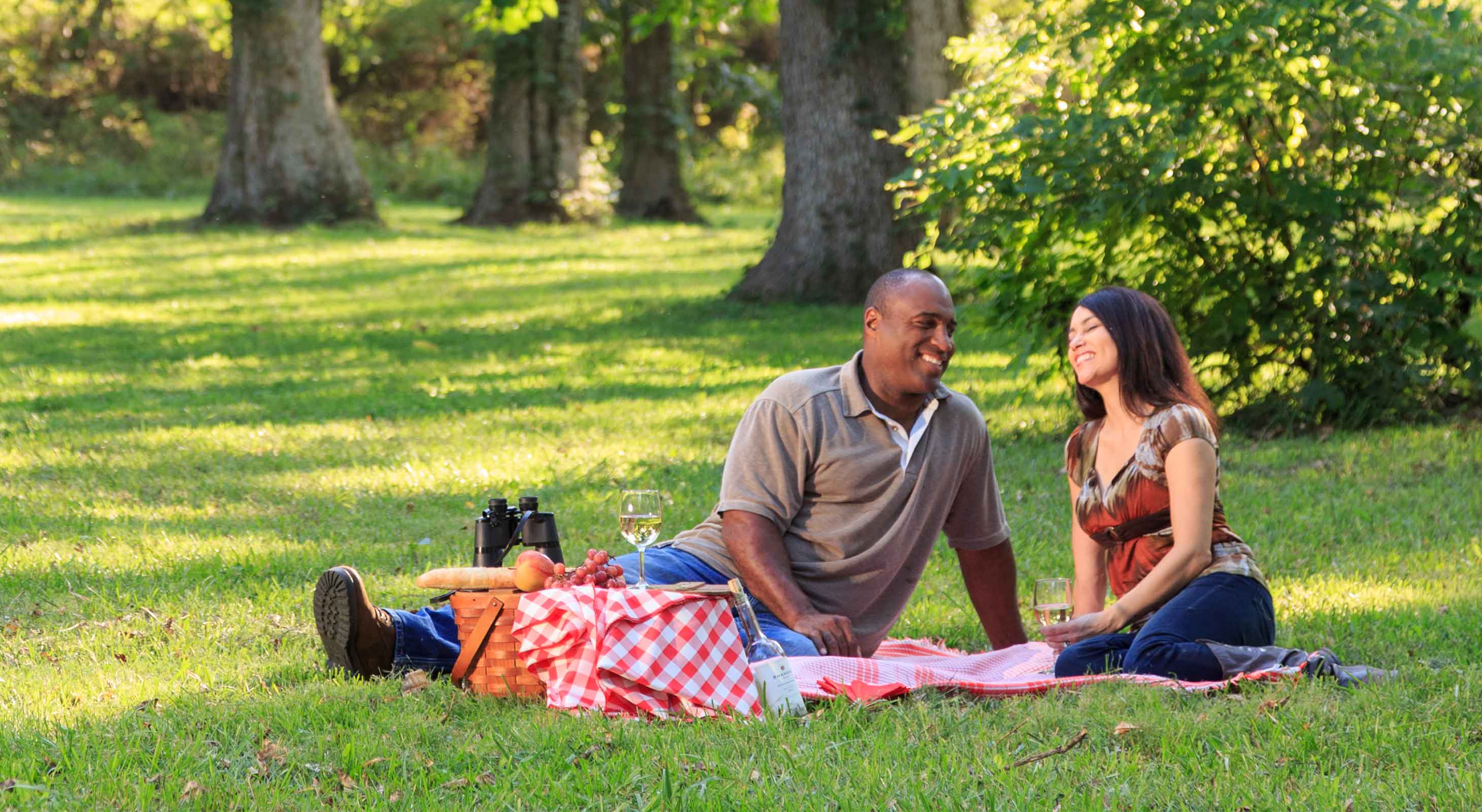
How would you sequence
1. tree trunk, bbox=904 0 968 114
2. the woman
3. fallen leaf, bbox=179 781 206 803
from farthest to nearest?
1. tree trunk, bbox=904 0 968 114
2. the woman
3. fallen leaf, bbox=179 781 206 803

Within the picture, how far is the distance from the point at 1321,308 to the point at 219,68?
3659 centimetres

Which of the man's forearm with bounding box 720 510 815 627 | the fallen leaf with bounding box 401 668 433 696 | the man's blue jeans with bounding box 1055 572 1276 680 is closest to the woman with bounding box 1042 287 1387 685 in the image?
the man's blue jeans with bounding box 1055 572 1276 680

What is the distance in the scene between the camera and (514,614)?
4.82m

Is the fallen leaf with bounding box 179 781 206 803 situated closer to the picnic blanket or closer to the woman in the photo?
the picnic blanket

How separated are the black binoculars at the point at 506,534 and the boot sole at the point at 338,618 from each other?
0.46 m

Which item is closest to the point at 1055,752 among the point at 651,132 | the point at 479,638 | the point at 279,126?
the point at 479,638

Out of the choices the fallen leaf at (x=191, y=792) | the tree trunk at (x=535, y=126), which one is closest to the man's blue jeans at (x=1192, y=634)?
the fallen leaf at (x=191, y=792)

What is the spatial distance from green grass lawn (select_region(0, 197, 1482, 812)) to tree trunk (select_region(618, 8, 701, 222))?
13.0 metres

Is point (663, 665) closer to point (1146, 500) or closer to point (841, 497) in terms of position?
point (841, 497)

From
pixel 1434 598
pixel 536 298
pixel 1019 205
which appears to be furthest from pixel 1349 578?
pixel 536 298


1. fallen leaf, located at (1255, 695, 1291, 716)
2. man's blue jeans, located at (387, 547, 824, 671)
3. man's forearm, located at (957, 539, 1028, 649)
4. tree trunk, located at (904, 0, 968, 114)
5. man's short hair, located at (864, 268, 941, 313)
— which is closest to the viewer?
fallen leaf, located at (1255, 695, 1291, 716)

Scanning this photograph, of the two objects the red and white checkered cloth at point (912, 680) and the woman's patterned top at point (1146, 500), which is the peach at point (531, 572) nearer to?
the red and white checkered cloth at point (912, 680)

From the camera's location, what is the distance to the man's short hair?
5215 mm

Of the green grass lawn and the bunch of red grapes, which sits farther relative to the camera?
the bunch of red grapes
